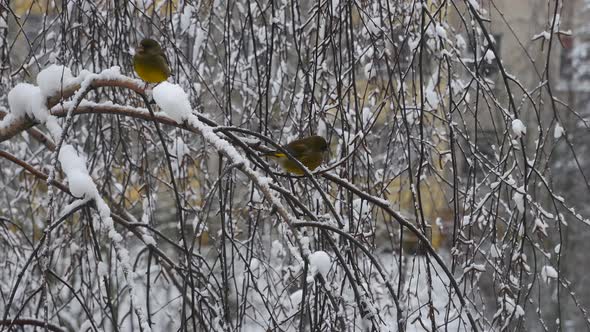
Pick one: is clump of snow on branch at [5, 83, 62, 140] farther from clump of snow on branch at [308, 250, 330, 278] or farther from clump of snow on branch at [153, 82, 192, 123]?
clump of snow on branch at [308, 250, 330, 278]

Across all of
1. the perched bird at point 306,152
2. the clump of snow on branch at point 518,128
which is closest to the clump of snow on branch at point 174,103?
the perched bird at point 306,152

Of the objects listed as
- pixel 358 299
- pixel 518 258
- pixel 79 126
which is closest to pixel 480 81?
pixel 518 258

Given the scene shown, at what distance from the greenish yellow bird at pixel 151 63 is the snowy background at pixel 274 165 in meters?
0.10

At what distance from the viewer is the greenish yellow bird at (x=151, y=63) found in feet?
6.95

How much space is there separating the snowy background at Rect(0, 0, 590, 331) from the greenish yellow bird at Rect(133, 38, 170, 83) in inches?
3.9

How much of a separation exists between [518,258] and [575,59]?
251 inches

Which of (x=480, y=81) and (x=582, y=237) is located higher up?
(x=582, y=237)

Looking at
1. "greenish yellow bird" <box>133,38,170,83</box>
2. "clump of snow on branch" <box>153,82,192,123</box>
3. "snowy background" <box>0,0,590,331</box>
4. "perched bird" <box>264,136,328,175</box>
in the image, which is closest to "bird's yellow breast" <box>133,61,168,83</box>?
"greenish yellow bird" <box>133,38,170,83</box>

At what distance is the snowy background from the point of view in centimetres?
146

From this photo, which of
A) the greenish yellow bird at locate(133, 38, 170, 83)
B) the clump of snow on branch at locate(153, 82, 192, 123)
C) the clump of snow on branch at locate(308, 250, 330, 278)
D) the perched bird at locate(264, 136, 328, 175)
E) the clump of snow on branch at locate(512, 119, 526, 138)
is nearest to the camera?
the clump of snow on branch at locate(308, 250, 330, 278)

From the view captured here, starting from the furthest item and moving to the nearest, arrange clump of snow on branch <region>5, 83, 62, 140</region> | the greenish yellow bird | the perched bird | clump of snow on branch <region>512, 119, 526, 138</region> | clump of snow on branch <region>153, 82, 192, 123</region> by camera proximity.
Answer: the greenish yellow bird
the perched bird
clump of snow on branch <region>512, 119, 526, 138</region>
clump of snow on branch <region>5, 83, 62, 140</region>
clump of snow on branch <region>153, 82, 192, 123</region>

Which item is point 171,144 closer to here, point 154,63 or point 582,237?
point 154,63

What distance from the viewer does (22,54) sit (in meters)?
5.35

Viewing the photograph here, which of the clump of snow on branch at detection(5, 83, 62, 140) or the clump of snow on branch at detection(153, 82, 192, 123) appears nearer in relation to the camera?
the clump of snow on branch at detection(153, 82, 192, 123)
